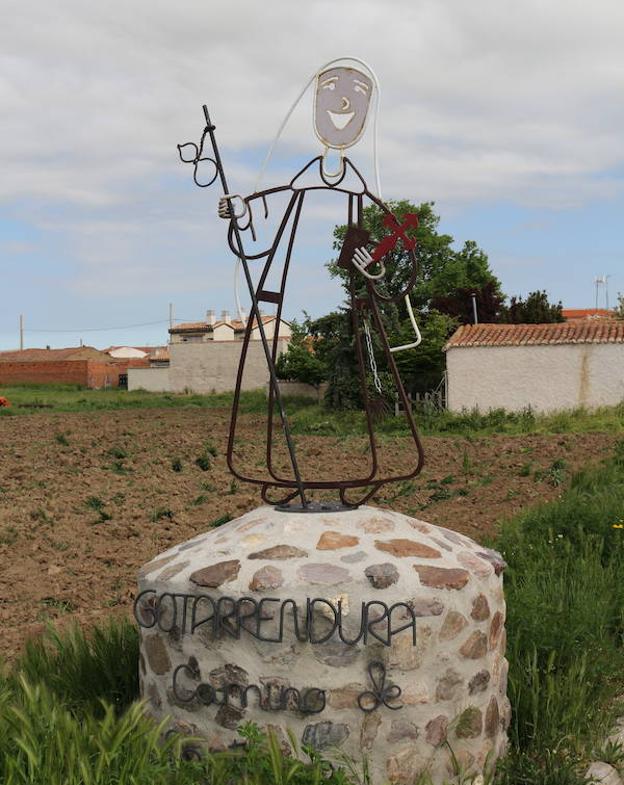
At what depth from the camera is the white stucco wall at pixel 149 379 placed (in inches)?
1683

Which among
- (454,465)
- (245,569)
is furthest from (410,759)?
(454,465)

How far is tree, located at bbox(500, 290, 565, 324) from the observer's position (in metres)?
33.8

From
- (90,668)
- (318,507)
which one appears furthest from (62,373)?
(318,507)

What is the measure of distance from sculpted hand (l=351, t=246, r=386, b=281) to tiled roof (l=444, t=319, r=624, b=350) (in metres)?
18.3

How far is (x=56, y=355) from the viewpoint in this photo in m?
54.4

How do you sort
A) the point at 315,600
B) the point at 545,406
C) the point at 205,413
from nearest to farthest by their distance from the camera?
1. the point at 315,600
2. the point at 545,406
3. the point at 205,413

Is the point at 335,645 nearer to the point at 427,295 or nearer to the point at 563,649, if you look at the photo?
the point at 563,649

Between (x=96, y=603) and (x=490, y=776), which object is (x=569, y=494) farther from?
(x=490, y=776)

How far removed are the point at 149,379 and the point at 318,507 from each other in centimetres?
3952

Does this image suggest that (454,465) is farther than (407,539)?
Yes

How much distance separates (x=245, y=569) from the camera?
159 inches

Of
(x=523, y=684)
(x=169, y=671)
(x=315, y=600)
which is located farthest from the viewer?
(x=523, y=684)

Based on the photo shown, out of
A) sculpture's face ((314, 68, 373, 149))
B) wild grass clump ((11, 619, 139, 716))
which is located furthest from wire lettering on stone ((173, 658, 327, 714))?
sculpture's face ((314, 68, 373, 149))

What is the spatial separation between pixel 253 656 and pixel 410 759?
758 millimetres
